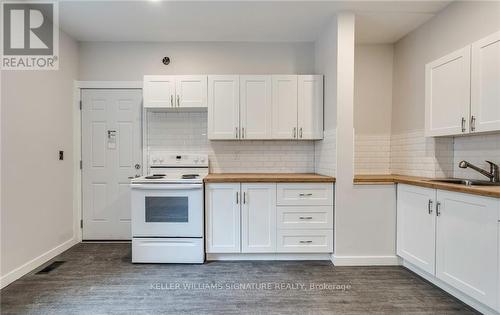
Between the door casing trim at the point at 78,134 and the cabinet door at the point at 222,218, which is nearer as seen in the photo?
the cabinet door at the point at 222,218

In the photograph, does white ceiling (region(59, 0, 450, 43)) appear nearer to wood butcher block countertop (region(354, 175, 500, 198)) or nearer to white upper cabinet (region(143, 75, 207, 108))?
white upper cabinet (region(143, 75, 207, 108))

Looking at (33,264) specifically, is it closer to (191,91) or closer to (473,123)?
(191,91)

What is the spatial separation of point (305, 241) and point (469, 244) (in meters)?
1.40

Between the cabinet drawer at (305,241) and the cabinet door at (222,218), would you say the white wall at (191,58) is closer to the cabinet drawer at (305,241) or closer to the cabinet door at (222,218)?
the cabinet door at (222,218)

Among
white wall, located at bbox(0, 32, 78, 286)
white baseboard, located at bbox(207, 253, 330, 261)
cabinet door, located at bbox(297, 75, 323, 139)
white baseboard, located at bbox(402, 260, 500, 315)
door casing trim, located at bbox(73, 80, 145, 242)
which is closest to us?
white baseboard, located at bbox(402, 260, 500, 315)

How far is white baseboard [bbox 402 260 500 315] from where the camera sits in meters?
1.97

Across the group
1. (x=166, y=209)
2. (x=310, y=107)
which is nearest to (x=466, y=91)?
(x=310, y=107)

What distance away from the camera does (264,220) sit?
2.90m

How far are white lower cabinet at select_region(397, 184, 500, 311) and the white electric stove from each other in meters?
2.06

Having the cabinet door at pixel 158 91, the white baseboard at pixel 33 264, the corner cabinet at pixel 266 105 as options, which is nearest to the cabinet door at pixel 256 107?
the corner cabinet at pixel 266 105

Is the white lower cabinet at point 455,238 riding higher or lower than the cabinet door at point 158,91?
lower

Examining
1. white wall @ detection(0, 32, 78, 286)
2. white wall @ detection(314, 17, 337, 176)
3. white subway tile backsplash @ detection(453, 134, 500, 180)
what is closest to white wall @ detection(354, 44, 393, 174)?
white wall @ detection(314, 17, 337, 176)

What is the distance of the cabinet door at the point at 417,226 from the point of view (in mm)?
2312

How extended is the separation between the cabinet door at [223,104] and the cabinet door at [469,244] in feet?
7.21
